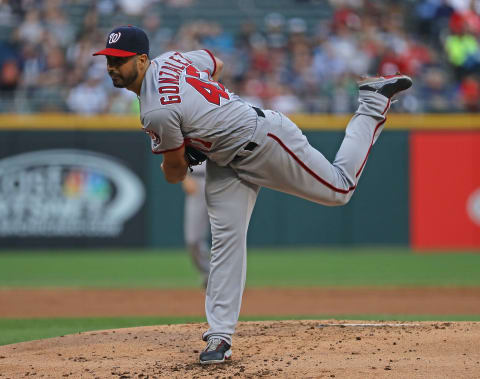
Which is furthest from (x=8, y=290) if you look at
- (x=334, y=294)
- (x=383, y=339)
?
(x=383, y=339)

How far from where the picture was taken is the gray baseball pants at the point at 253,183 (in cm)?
418

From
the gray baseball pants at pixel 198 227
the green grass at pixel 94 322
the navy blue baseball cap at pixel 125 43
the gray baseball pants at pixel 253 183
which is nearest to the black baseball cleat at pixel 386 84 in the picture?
the gray baseball pants at pixel 253 183

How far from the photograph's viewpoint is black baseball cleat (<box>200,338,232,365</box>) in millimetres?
4090

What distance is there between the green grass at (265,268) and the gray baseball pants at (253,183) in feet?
15.2

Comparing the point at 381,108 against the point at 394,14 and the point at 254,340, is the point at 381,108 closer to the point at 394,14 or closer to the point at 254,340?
the point at 254,340

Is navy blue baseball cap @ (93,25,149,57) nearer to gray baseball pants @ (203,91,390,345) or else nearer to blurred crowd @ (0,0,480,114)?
gray baseball pants @ (203,91,390,345)

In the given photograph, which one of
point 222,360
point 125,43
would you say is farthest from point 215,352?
point 125,43

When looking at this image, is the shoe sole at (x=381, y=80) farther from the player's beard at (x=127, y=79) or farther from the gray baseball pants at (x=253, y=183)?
the player's beard at (x=127, y=79)

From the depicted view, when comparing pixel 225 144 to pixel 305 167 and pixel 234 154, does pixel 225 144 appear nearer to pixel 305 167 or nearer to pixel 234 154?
pixel 234 154

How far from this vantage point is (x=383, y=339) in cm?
458

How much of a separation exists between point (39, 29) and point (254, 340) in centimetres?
987

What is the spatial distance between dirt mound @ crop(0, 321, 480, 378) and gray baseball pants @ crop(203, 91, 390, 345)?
1.13ft

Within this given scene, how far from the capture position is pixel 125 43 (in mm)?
3902

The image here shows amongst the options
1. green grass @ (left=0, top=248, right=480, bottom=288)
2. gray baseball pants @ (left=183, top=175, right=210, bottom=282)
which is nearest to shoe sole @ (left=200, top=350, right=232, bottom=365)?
gray baseball pants @ (left=183, top=175, right=210, bottom=282)
